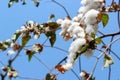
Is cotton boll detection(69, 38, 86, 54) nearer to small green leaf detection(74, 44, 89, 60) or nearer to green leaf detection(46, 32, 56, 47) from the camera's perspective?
small green leaf detection(74, 44, 89, 60)

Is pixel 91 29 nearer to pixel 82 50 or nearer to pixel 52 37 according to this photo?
pixel 82 50

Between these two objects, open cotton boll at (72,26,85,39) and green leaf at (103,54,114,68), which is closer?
open cotton boll at (72,26,85,39)

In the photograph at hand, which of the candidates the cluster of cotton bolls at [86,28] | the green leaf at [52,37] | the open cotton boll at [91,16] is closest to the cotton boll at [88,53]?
the cluster of cotton bolls at [86,28]

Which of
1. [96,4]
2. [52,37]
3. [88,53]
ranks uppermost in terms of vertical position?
[52,37]

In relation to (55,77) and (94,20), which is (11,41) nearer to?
(55,77)

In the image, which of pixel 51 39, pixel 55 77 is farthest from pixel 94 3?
pixel 51 39

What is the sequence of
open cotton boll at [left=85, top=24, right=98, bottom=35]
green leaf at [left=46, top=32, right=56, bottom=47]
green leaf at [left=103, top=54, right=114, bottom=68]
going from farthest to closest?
1. green leaf at [left=46, top=32, right=56, bottom=47]
2. green leaf at [left=103, top=54, right=114, bottom=68]
3. open cotton boll at [left=85, top=24, right=98, bottom=35]

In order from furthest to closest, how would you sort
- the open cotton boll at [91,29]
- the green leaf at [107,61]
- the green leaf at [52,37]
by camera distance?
the green leaf at [52,37]
the green leaf at [107,61]
the open cotton boll at [91,29]

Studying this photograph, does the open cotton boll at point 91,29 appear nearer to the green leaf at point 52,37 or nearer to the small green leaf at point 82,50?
the small green leaf at point 82,50

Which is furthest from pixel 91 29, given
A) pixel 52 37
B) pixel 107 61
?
pixel 52 37

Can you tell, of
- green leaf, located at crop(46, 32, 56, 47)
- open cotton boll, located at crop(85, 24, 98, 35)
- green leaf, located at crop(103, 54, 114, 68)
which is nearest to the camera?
open cotton boll, located at crop(85, 24, 98, 35)

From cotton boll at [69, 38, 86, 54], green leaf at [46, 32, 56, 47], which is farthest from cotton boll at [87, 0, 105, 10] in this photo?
green leaf at [46, 32, 56, 47]

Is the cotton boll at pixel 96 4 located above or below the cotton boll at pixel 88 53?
above

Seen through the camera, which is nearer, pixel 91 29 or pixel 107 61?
pixel 91 29
